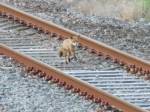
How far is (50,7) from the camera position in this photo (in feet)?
44.1

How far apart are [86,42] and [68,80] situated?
1.90 meters

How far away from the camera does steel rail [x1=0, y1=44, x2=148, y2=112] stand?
8258mm

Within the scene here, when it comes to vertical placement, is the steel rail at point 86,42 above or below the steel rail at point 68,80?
above

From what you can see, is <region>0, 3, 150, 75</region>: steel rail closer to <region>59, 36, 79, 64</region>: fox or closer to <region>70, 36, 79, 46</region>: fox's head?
<region>70, 36, 79, 46</region>: fox's head

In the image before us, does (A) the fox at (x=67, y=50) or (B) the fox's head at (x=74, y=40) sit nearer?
(A) the fox at (x=67, y=50)

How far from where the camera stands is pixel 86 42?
1091 cm

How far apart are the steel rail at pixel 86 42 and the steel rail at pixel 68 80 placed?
1307mm

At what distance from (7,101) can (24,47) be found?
8.19 ft

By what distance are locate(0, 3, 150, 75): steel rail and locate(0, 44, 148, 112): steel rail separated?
1307 millimetres

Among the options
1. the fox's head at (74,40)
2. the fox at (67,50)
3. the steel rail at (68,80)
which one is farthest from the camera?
the fox's head at (74,40)

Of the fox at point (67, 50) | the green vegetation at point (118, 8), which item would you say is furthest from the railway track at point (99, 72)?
the green vegetation at point (118, 8)

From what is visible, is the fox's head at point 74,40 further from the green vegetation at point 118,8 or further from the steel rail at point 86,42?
the green vegetation at point 118,8

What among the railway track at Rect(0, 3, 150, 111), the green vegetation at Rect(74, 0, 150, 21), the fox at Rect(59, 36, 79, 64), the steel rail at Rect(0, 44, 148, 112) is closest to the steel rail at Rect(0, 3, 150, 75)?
the railway track at Rect(0, 3, 150, 111)

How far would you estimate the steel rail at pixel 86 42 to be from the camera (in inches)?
392
